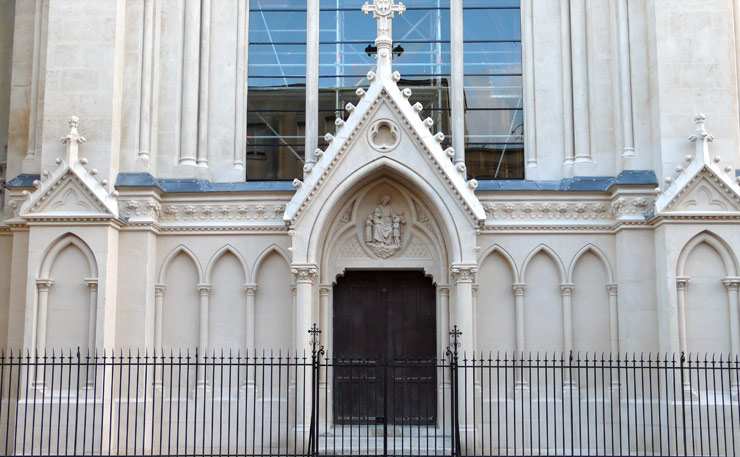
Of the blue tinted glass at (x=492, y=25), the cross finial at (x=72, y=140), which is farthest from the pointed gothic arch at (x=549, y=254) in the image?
the cross finial at (x=72, y=140)

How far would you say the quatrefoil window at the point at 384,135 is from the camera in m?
16.5

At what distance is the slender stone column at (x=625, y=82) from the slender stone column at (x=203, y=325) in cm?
871

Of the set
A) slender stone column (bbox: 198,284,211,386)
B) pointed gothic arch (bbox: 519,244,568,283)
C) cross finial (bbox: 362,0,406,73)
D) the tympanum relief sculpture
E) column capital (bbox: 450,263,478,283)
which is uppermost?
cross finial (bbox: 362,0,406,73)

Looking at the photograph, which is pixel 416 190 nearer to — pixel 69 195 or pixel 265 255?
pixel 265 255

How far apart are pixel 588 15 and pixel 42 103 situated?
11464mm

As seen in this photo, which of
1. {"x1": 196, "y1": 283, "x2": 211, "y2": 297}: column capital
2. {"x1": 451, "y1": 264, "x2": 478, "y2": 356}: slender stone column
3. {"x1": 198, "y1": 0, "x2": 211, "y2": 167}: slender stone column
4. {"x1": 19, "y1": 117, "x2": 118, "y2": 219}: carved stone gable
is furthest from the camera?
{"x1": 198, "y1": 0, "x2": 211, "y2": 167}: slender stone column

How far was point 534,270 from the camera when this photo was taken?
55.7 feet

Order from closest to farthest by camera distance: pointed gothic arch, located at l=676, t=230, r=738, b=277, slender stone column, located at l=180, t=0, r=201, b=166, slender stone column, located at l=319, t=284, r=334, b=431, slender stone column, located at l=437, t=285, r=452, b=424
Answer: pointed gothic arch, located at l=676, t=230, r=738, b=277 < slender stone column, located at l=437, t=285, r=452, b=424 < slender stone column, located at l=319, t=284, r=334, b=431 < slender stone column, located at l=180, t=0, r=201, b=166

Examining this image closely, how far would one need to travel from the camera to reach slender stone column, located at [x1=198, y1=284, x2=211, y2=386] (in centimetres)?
1680

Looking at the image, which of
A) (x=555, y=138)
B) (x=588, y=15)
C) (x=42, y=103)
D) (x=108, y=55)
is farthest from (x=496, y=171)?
(x=42, y=103)

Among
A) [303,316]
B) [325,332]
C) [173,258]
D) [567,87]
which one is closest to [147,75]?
[173,258]

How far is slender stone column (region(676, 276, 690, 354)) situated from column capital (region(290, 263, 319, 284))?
6801mm

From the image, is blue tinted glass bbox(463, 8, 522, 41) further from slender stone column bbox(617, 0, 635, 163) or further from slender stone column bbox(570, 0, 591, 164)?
slender stone column bbox(617, 0, 635, 163)

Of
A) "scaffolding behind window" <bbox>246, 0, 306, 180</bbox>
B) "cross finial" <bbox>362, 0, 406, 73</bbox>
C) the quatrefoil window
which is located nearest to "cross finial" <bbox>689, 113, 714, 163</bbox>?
the quatrefoil window
